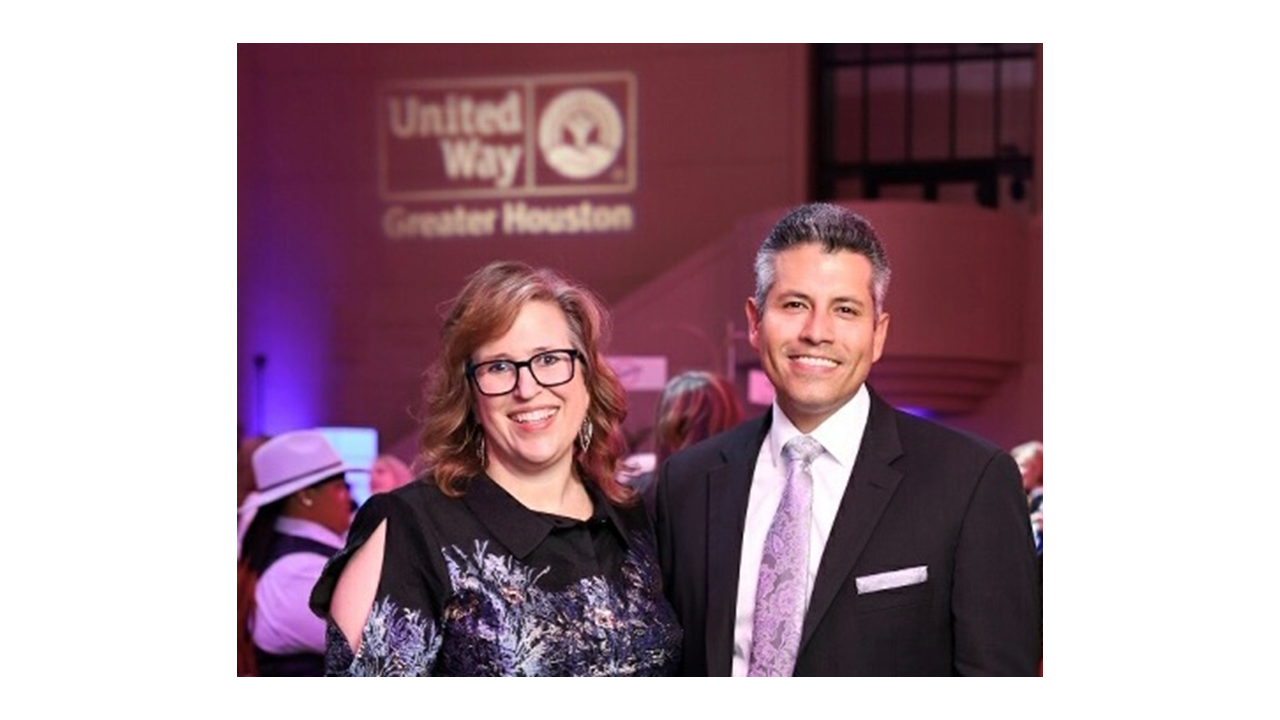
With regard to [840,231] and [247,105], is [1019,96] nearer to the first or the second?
[247,105]

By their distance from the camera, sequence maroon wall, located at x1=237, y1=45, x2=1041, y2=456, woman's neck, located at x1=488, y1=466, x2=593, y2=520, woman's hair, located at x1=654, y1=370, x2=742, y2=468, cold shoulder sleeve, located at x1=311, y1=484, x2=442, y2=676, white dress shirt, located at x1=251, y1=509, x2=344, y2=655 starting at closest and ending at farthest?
cold shoulder sleeve, located at x1=311, y1=484, x2=442, y2=676, woman's neck, located at x1=488, y1=466, x2=593, y2=520, white dress shirt, located at x1=251, y1=509, x2=344, y2=655, woman's hair, located at x1=654, y1=370, x2=742, y2=468, maroon wall, located at x1=237, y1=45, x2=1041, y2=456

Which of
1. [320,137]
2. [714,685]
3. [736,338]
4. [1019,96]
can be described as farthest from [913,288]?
[714,685]

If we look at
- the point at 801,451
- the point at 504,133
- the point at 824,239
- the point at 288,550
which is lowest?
the point at 288,550

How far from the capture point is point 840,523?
10.9 ft

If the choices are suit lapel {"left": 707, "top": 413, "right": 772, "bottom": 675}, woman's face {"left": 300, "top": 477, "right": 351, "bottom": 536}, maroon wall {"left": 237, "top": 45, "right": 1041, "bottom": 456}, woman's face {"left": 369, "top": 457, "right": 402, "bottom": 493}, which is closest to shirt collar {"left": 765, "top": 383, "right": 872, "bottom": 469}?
suit lapel {"left": 707, "top": 413, "right": 772, "bottom": 675}

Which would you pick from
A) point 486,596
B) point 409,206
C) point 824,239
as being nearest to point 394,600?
point 486,596

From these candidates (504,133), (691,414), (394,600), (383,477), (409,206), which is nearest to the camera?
(394,600)

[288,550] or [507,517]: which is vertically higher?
[507,517]

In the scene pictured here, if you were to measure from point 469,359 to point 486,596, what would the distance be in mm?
403

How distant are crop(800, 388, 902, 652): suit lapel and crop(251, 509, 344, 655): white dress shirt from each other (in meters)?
1.42

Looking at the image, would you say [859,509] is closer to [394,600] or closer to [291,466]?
[394,600]

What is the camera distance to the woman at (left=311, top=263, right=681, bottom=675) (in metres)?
3.16

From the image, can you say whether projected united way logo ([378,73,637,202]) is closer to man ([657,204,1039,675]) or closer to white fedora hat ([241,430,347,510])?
white fedora hat ([241,430,347,510])
